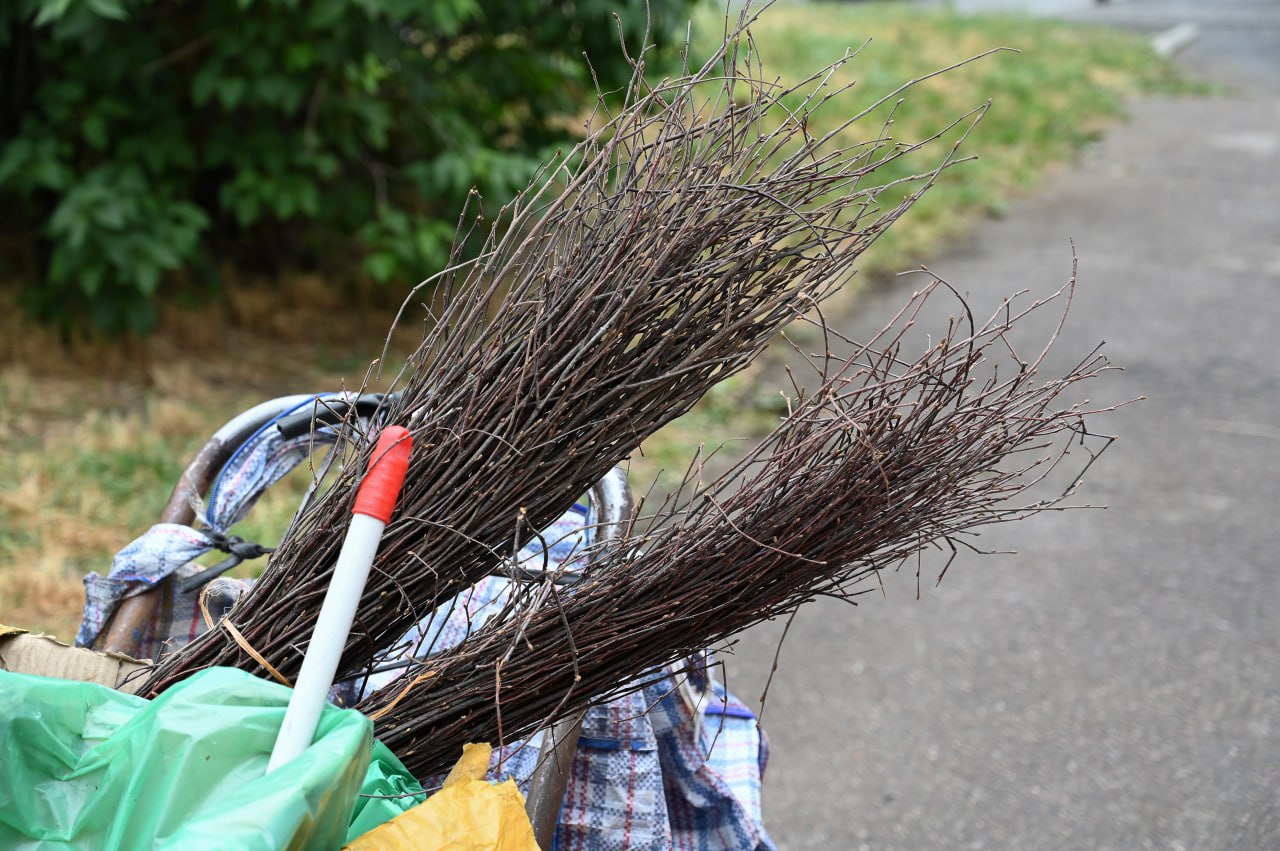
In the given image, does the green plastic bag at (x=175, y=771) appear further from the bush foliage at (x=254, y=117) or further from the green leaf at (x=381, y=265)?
the green leaf at (x=381, y=265)

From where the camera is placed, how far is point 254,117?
4438 millimetres

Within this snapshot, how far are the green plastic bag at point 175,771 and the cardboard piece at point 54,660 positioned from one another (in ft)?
0.63

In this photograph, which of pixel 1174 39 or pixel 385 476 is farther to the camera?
pixel 1174 39

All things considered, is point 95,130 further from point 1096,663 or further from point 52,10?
point 1096,663

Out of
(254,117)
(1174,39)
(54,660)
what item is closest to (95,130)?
(254,117)

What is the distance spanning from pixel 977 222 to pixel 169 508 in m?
6.17

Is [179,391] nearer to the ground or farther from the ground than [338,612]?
farther from the ground

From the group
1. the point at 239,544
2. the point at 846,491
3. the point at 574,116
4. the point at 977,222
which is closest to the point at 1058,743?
the point at 846,491

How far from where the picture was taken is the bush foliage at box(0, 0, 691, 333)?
13.0ft

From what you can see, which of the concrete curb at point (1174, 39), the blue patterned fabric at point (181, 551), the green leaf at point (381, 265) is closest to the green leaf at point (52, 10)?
the green leaf at point (381, 265)

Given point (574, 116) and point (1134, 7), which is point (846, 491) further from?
point (1134, 7)

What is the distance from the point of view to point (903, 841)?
106 inches

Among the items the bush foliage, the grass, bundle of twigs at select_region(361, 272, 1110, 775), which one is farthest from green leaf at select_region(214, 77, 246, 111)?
bundle of twigs at select_region(361, 272, 1110, 775)

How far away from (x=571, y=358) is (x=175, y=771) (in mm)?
580
